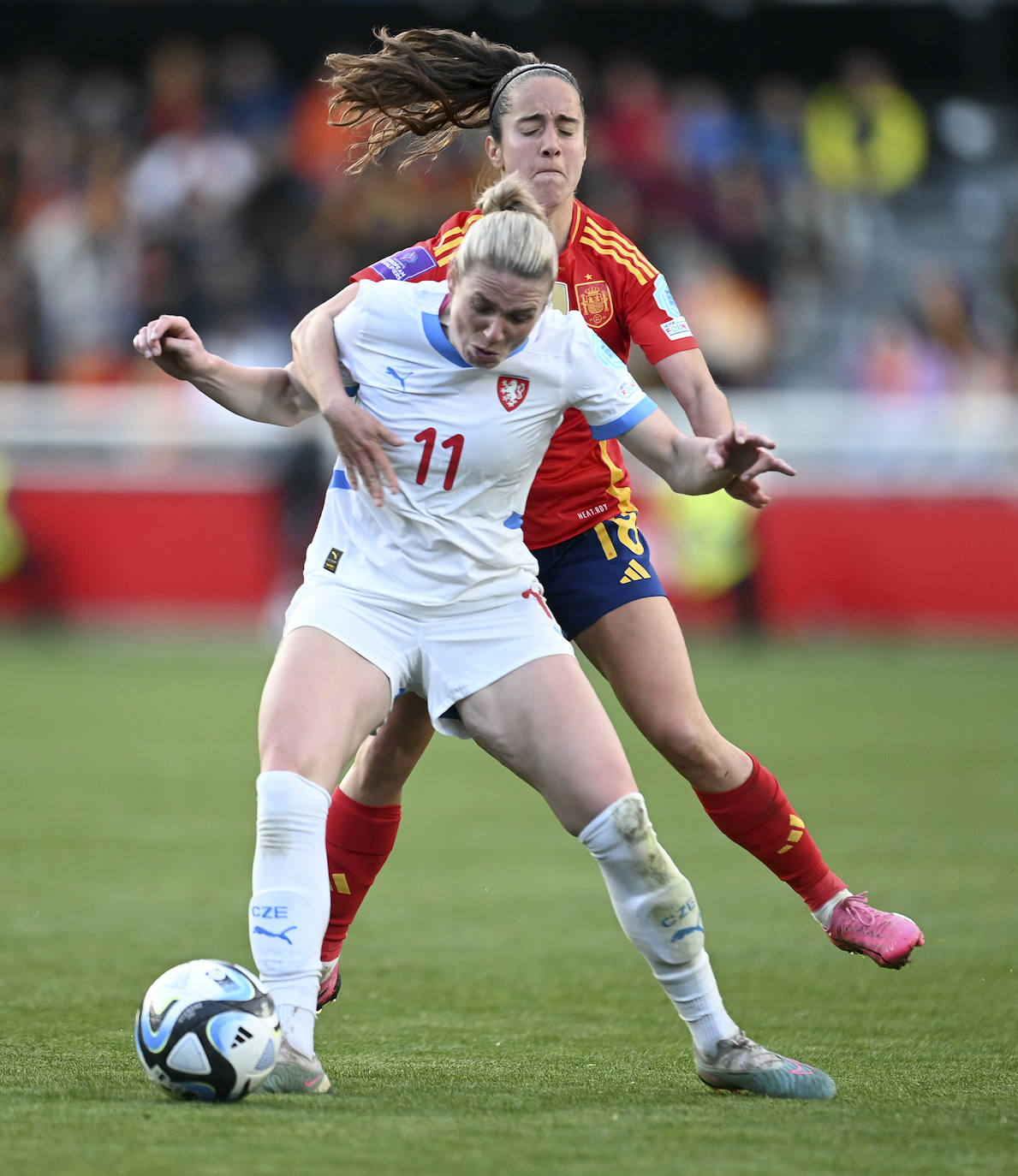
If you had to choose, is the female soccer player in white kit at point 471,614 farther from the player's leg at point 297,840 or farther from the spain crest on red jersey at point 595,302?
the spain crest on red jersey at point 595,302

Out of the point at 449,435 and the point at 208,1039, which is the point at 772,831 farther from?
the point at 208,1039

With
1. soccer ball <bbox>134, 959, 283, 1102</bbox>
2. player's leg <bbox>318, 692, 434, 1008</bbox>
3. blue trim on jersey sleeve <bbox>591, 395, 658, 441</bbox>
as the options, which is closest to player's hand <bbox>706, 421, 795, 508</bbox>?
blue trim on jersey sleeve <bbox>591, 395, 658, 441</bbox>

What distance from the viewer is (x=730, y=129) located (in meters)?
18.4

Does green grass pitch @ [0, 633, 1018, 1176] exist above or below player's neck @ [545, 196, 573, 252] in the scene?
below

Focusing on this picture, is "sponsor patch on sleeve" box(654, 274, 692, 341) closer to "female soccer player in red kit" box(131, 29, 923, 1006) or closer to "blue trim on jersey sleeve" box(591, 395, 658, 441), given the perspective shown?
"female soccer player in red kit" box(131, 29, 923, 1006)

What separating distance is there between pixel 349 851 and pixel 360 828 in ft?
0.21

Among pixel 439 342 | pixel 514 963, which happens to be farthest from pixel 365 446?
pixel 514 963

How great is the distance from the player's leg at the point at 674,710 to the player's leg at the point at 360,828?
0.51 meters

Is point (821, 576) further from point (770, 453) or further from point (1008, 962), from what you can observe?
point (770, 453)

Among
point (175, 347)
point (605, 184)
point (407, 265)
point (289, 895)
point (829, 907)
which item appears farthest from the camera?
point (605, 184)

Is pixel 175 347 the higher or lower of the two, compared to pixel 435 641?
higher

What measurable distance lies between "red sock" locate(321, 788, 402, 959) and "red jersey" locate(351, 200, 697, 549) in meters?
0.80

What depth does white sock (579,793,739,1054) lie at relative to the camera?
4.02m

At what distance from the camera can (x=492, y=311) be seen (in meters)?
3.99
